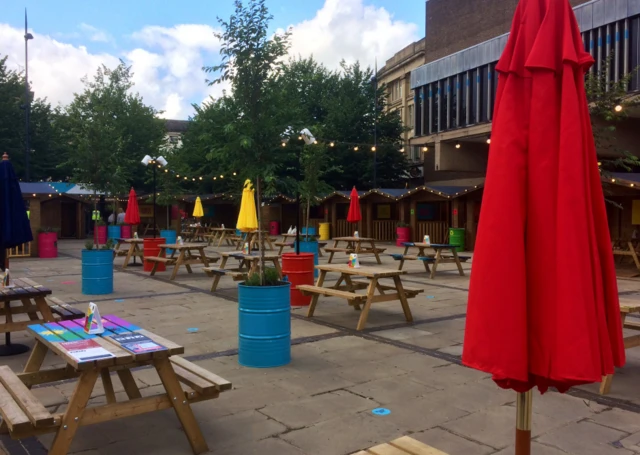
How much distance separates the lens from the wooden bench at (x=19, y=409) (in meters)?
2.93

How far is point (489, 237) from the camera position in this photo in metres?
2.14

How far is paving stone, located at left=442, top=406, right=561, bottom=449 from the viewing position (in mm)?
3748

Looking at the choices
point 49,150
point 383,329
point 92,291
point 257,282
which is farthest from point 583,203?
point 49,150

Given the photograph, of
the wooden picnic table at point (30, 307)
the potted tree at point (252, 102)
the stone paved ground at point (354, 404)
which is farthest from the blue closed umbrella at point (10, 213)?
the potted tree at point (252, 102)

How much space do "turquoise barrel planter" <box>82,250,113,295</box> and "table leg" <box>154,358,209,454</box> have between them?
7465mm

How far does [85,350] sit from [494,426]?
2.84m

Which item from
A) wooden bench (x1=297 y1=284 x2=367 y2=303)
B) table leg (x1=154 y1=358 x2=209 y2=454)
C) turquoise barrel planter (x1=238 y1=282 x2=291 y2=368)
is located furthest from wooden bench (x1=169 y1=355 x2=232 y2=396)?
wooden bench (x1=297 y1=284 x2=367 y2=303)

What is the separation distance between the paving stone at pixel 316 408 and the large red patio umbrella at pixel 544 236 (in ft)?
7.11

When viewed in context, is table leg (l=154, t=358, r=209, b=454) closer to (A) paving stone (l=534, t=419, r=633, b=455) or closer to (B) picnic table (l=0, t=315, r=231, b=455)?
(B) picnic table (l=0, t=315, r=231, b=455)

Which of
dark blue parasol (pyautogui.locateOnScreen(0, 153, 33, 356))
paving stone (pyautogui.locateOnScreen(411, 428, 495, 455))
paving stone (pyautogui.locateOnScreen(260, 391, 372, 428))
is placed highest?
dark blue parasol (pyautogui.locateOnScreen(0, 153, 33, 356))

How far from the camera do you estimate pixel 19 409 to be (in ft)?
10.2

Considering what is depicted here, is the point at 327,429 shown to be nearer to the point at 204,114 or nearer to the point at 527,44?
the point at 527,44

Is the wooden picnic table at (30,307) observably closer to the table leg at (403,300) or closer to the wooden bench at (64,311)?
the wooden bench at (64,311)

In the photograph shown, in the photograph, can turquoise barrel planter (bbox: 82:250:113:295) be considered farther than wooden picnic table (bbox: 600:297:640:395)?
Yes
